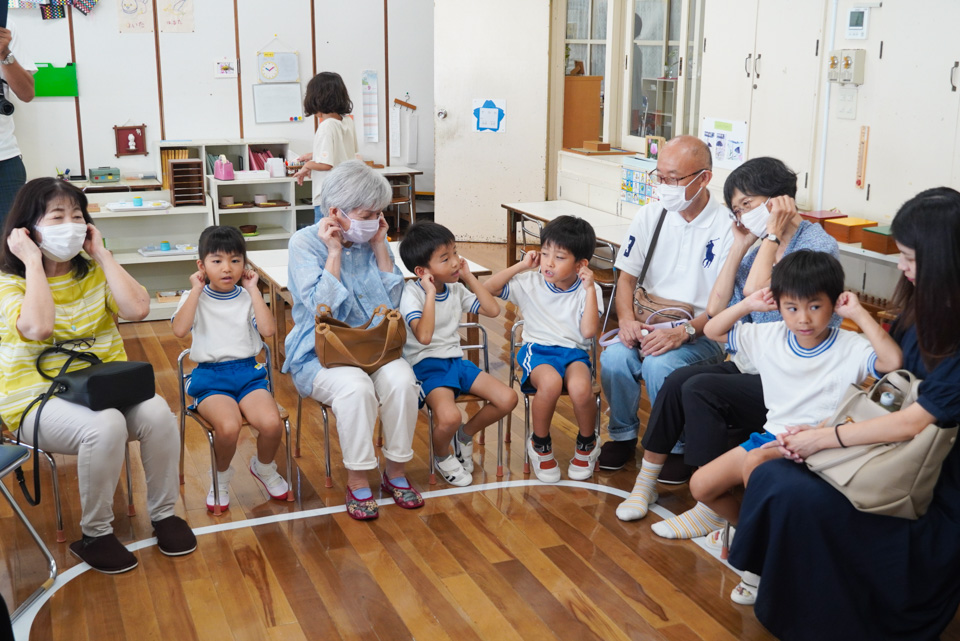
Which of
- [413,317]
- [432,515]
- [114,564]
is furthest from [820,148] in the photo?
[114,564]

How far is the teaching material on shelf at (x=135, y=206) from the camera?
19.2 feet

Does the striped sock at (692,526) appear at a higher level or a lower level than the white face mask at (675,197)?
lower

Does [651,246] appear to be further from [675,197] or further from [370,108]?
[370,108]

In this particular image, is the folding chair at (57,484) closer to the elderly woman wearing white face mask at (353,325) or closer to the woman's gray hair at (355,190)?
the elderly woman wearing white face mask at (353,325)

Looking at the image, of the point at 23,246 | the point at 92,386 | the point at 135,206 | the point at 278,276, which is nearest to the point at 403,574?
the point at 92,386

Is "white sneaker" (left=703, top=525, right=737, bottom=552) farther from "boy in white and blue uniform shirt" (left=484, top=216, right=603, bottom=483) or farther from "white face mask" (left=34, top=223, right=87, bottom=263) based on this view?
"white face mask" (left=34, top=223, right=87, bottom=263)

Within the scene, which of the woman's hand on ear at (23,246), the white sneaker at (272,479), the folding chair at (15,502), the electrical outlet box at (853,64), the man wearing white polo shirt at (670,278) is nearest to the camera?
the folding chair at (15,502)

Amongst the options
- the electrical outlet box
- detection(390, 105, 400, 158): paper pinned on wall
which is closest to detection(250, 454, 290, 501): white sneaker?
the electrical outlet box

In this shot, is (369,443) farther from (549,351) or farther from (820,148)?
(820,148)

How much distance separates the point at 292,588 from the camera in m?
2.79

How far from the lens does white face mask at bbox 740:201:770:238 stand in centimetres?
314

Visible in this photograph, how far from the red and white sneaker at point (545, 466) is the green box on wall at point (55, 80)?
506 centimetres

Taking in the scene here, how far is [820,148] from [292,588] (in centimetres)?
349

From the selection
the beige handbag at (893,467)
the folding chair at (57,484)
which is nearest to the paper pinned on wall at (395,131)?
the folding chair at (57,484)
